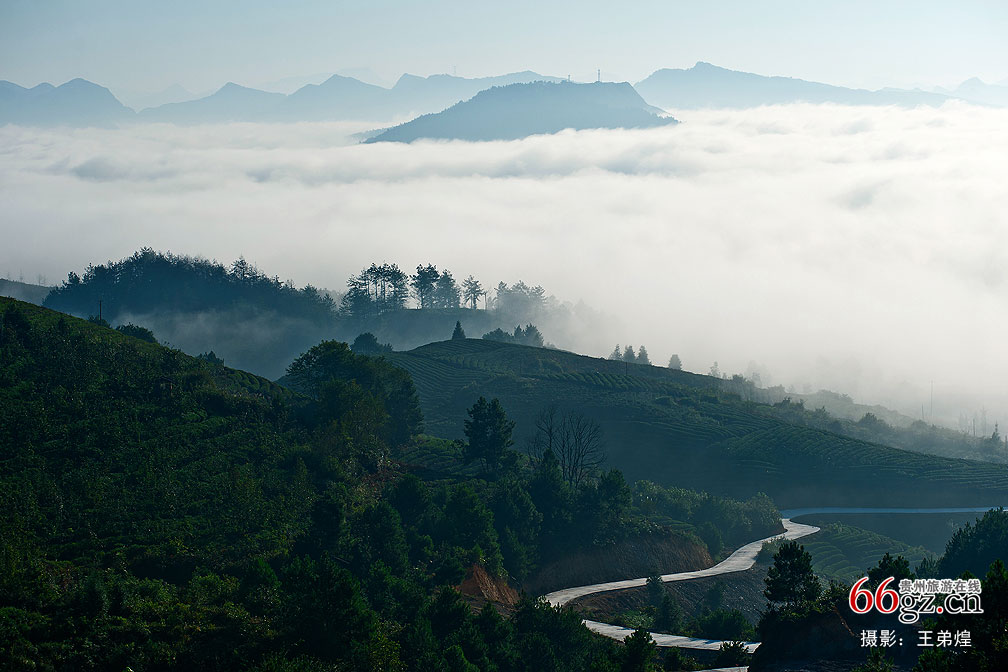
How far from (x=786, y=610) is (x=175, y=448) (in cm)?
4315

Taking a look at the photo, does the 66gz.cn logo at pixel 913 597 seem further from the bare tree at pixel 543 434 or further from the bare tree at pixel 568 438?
the bare tree at pixel 543 434

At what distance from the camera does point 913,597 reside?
44.4m

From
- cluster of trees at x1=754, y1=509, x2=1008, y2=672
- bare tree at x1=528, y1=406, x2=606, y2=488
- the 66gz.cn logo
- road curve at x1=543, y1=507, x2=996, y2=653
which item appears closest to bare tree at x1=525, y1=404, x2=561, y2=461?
bare tree at x1=528, y1=406, x2=606, y2=488

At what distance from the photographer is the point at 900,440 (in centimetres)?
17325

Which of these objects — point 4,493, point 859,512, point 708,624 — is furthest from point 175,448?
point 859,512

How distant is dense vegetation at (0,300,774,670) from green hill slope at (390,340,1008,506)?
28.1 metres

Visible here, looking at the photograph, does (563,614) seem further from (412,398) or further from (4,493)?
(412,398)

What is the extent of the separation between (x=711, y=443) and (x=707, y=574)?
46.1 metres

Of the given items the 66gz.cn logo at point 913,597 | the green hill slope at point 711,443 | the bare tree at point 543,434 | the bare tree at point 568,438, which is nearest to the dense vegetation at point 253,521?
the 66gz.cn logo at point 913,597

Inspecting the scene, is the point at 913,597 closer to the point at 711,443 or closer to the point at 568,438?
the point at 568,438

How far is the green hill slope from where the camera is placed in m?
123

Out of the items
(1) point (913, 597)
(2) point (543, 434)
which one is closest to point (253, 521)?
(1) point (913, 597)

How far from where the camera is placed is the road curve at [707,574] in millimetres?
59688

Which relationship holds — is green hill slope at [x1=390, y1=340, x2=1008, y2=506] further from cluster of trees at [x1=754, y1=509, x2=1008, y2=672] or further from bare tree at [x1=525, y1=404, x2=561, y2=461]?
cluster of trees at [x1=754, y1=509, x2=1008, y2=672]
